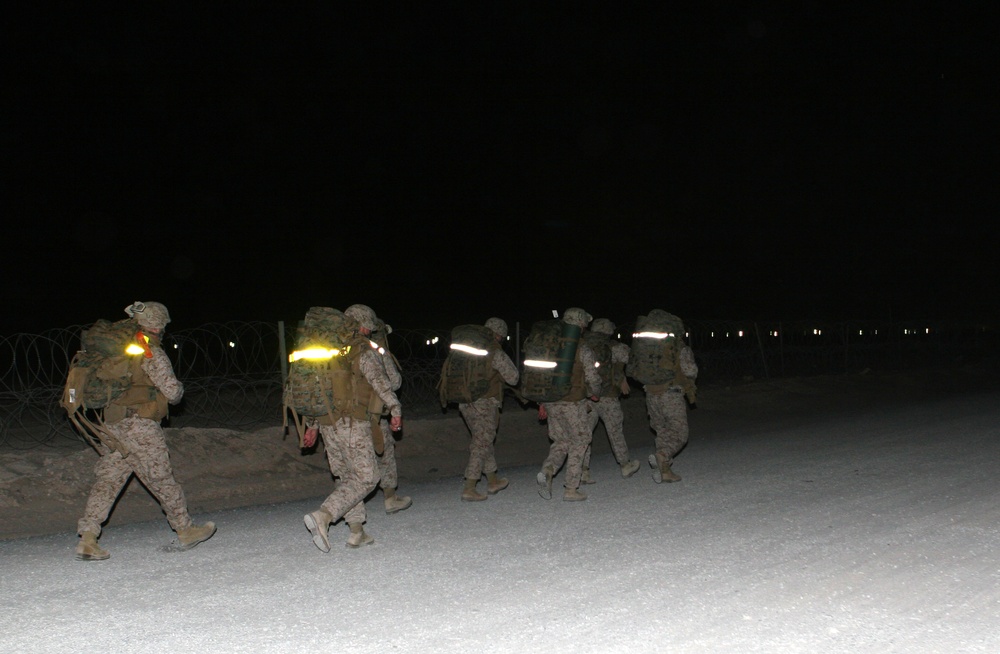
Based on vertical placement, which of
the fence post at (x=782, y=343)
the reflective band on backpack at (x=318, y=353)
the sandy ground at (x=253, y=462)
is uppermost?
the reflective band on backpack at (x=318, y=353)

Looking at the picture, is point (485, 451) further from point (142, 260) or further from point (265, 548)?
point (142, 260)

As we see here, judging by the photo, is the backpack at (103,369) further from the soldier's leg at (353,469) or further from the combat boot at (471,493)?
the combat boot at (471,493)

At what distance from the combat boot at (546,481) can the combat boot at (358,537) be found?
2182 millimetres

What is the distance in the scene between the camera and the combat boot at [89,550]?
5783mm

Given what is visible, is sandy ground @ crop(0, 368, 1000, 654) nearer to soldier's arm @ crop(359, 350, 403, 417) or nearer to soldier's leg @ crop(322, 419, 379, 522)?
soldier's leg @ crop(322, 419, 379, 522)

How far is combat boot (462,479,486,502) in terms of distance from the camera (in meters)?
7.90

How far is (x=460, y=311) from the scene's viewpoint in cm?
5425

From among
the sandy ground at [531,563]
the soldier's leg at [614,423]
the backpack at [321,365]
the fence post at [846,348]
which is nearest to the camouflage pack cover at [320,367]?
the backpack at [321,365]

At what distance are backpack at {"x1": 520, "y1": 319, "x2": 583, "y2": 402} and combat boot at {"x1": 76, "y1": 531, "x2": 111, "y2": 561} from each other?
3.83 meters

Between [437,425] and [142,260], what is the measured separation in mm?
49999

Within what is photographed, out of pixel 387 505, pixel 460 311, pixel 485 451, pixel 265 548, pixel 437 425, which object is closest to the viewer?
pixel 265 548

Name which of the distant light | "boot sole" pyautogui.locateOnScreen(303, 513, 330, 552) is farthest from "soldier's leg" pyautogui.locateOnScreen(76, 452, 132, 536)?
the distant light

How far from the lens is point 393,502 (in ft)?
24.1

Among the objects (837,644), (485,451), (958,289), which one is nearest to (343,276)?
(958,289)
